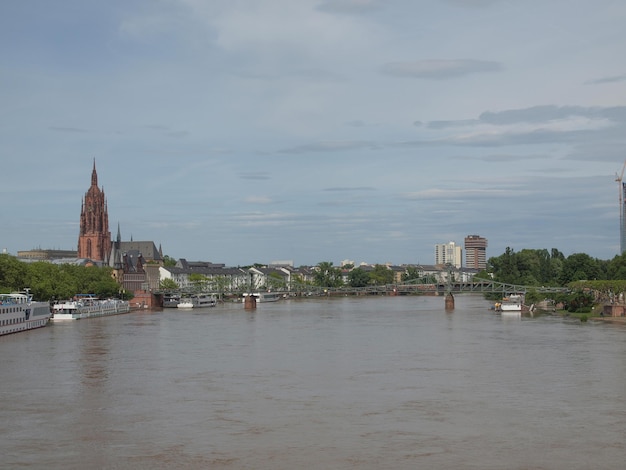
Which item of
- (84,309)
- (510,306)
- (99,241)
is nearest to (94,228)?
(99,241)

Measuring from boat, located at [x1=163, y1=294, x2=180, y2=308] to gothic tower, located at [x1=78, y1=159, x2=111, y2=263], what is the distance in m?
31.4

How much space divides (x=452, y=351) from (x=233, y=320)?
42.0 metres

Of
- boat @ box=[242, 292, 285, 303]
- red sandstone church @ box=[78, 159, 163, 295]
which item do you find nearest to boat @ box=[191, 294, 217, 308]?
boat @ box=[242, 292, 285, 303]

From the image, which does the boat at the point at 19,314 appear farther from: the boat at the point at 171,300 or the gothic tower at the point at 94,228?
the gothic tower at the point at 94,228

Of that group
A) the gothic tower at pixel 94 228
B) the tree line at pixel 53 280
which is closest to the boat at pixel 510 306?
the tree line at pixel 53 280

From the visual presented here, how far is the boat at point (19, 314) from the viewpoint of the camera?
64.6 meters

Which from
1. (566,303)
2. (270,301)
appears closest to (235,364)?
(566,303)

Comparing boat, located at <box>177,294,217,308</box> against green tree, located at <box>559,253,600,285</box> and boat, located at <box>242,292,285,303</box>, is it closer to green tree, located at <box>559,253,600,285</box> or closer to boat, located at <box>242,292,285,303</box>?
boat, located at <box>242,292,285,303</box>

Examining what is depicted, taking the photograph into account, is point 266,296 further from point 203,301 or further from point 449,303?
point 449,303

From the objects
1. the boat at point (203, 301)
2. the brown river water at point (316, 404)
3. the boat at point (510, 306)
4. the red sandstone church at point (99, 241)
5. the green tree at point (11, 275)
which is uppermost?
the red sandstone church at point (99, 241)

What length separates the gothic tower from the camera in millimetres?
176750

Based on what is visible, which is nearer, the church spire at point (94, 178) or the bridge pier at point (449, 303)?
the bridge pier at point (449, 303)

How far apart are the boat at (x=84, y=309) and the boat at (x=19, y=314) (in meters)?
9.91

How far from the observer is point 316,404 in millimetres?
31656
